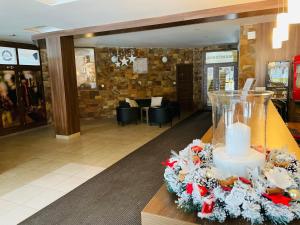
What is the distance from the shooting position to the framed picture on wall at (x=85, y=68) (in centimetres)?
814

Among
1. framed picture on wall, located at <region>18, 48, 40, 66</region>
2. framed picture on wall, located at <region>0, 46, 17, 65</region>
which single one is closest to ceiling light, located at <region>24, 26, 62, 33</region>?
framed picture on wall, located at <region>0, 46, 17, 65</region>

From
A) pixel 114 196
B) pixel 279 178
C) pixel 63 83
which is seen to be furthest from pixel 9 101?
pixel 279 178

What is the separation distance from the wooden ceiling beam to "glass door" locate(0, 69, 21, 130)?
2332 millimetres

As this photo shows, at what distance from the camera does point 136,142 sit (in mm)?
5359

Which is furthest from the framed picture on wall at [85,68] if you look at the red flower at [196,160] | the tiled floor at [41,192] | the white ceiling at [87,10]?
the red flower at [196,160]

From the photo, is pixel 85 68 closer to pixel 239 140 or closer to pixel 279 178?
pixel 239 140

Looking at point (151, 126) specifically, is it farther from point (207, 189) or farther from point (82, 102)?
point (207, 189)

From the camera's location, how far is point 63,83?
5582 millimetres

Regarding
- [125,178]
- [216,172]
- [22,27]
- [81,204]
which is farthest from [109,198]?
[22,27]

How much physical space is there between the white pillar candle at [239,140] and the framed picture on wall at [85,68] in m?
7.93

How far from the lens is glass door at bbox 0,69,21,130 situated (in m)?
6.26

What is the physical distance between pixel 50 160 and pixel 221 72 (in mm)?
7205

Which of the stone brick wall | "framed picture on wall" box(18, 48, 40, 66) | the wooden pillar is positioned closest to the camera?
the wooden pillar

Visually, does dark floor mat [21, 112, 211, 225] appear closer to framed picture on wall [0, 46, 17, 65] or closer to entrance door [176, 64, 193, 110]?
framed picture on wall [0, 46, 17, 65]
